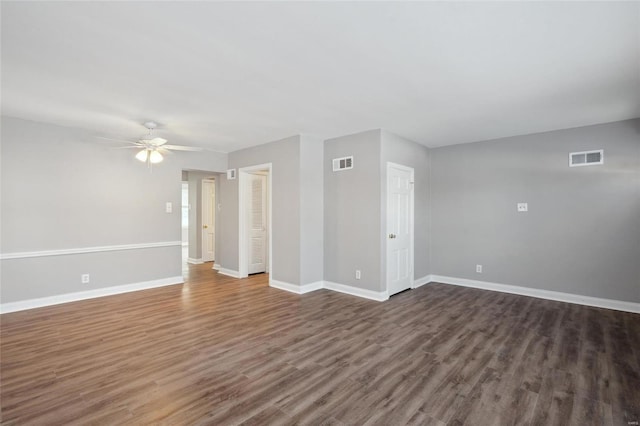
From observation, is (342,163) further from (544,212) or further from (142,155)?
(544,212)

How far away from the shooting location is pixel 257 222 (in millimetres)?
6539

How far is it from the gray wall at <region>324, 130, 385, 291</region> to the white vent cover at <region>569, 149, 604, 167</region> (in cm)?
298

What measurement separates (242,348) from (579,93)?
4.52 m

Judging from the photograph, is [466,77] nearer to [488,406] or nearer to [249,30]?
[249,30]

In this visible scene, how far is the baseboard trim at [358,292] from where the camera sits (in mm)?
4629

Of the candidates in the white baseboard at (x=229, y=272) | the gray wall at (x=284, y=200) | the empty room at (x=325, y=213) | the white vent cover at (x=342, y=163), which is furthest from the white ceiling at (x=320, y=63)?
the white baseboard at (x=229, y=272)

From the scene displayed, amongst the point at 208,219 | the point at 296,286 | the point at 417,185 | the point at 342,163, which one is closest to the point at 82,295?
the point at 296,286

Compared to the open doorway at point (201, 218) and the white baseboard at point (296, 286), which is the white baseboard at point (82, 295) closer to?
the white baseboard at point (296, 286)

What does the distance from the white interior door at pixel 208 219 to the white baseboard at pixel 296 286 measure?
11.5ft

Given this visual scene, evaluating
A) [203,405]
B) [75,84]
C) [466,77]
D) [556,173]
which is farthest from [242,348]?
[556,173]

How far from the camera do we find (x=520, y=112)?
386 cm

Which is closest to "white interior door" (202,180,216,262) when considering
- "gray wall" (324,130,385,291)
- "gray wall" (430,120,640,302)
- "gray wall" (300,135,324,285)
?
"gray wall" (300,135,324,285)

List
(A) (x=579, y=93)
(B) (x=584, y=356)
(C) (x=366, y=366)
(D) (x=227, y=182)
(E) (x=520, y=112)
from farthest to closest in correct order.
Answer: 1. (D) (x=227, y=182)
2. (E) (x=520, y=112)
3. (A) (x=579, y=93)
4. (B) (x=584, y=356)
5. (C) (x=366, y=366)

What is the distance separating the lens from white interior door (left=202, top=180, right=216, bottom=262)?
812 centimetres
